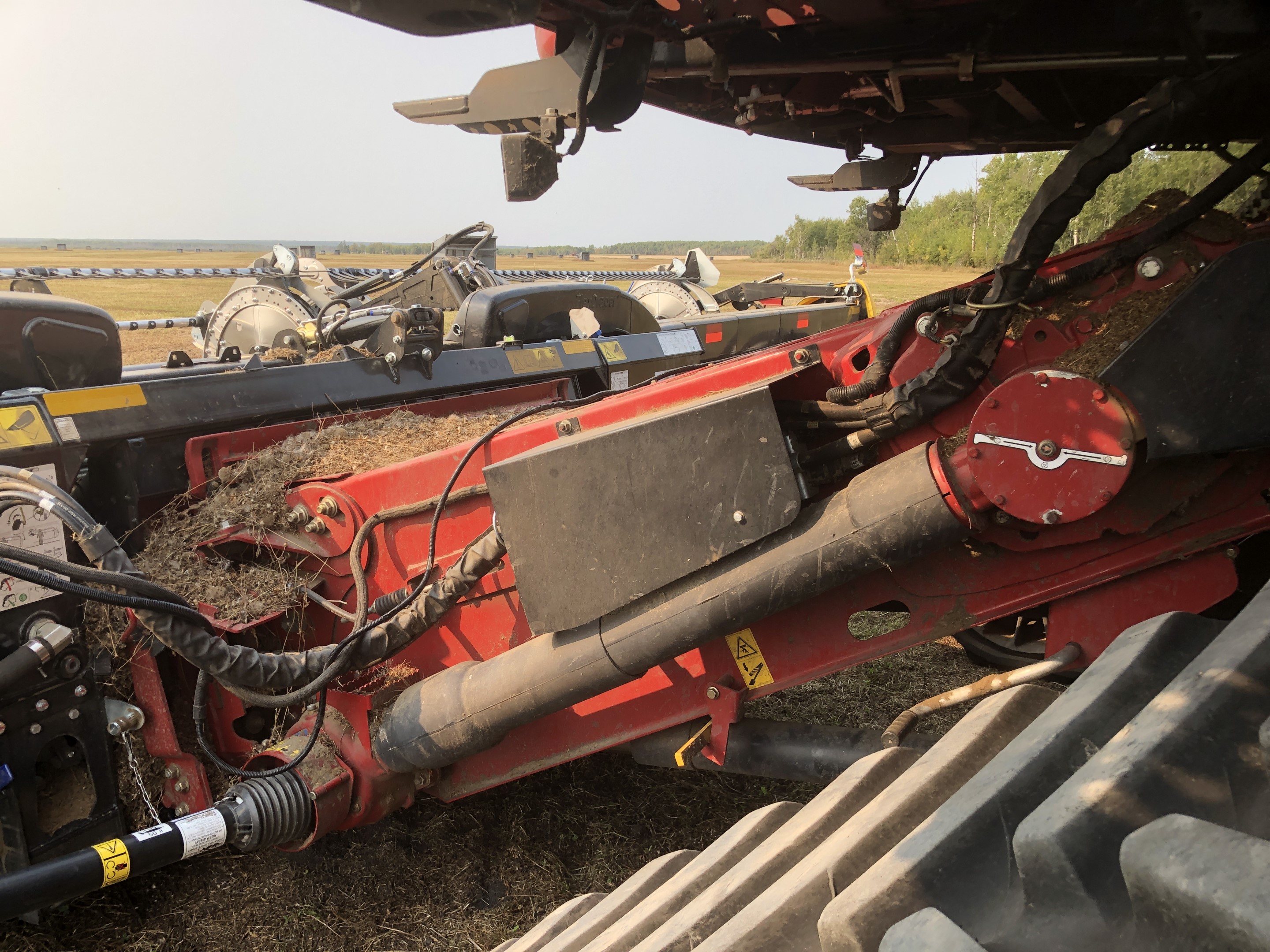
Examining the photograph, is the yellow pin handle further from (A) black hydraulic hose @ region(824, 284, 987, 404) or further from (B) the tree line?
(B) the tree line

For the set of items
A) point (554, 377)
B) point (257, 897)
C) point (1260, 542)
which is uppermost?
point (554, 377)

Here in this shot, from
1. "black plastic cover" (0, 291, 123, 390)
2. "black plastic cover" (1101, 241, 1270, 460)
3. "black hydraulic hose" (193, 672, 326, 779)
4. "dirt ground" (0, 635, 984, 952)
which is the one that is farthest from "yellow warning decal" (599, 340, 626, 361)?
"black plastic cover" (1101, 241, 1270, 460)

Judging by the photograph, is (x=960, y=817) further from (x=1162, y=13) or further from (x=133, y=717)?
(x=133, y=717)

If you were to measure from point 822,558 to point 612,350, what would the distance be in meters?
2.93

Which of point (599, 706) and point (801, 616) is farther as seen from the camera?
point (599, 706)

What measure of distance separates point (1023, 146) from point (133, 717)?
3105mm

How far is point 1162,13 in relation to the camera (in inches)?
64.6

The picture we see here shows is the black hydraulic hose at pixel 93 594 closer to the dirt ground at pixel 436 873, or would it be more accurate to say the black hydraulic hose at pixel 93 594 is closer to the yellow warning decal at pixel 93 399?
the yellow warning decal at pixel 93 399

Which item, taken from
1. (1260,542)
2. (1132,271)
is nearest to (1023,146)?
(1132,271)

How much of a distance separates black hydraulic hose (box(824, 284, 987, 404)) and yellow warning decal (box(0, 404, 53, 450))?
2270 mm

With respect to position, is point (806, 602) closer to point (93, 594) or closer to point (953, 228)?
point (93, 594)

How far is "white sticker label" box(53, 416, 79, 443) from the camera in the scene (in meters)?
2.76

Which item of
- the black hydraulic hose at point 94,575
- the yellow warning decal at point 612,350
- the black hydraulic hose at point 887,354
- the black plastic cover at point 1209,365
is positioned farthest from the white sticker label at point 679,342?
the black plastic cover at point 1209,365

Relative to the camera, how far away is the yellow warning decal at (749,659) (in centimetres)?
230
